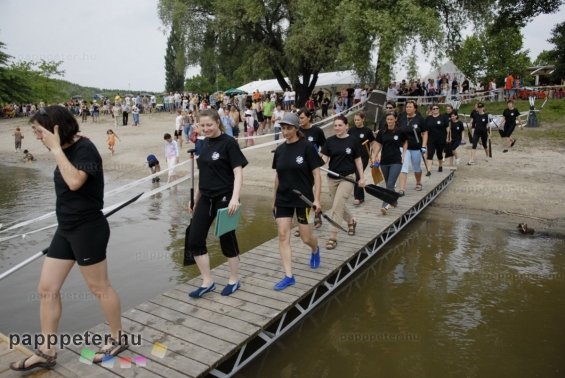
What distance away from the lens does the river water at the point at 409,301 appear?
4.56 metres

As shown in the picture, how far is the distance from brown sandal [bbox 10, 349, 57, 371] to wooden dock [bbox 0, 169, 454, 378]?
5 centimetres

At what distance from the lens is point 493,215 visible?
390 inches

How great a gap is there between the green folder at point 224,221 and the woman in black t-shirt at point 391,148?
4.58 m

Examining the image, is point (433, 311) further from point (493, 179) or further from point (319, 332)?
point (493, 179)

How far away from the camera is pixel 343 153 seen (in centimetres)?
644

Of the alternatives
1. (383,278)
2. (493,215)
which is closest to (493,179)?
(493,215)

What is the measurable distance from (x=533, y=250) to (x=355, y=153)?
13.3ft

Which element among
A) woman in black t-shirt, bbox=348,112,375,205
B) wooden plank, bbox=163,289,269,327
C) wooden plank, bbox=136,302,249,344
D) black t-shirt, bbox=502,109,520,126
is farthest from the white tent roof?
wooden plank, bbox=136,302,249,344

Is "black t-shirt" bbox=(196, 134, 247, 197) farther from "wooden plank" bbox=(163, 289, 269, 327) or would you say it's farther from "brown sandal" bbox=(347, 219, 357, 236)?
"brown sandal" bbox=(347, 219, 357, 236)

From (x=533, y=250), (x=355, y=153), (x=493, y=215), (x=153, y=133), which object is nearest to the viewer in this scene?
(x=355, y=153)

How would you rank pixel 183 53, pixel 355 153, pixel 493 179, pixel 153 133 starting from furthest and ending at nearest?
pixel 183 53 < pixel 153 133 < pixel 493 179 < pixel 355 153

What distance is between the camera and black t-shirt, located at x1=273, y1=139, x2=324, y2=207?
16.1 feet

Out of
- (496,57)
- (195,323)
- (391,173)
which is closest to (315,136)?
(391,173)

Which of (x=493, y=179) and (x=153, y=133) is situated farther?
(x=153, y=133)
